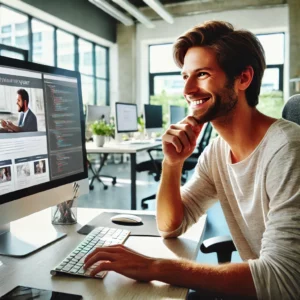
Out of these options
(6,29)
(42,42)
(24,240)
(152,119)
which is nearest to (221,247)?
(24,240)

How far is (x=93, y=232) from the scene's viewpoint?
44.2 inches

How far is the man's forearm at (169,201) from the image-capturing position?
116cm

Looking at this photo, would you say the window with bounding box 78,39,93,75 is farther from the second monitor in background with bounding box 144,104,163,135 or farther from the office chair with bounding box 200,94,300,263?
the office chair with bounding box 200,94,300,263

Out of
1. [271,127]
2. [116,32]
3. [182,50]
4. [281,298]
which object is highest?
[116,32]

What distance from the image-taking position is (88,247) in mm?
994

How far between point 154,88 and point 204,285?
885 centimetres

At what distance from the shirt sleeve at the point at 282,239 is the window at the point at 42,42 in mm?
6398

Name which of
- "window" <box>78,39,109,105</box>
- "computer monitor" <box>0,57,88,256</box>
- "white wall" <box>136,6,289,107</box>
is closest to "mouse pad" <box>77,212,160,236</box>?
"computer monitor" <box>0,57,88,256</box>

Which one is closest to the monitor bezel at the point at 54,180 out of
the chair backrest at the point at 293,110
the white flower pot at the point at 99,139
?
the chair backrest at the point at 293,110

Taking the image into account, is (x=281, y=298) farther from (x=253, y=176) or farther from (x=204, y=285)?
(x=253, y=176)

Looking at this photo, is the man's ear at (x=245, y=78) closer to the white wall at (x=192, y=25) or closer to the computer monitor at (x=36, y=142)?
the computer monitor at (x=36, y=142)

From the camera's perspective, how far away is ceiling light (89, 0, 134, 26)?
6873 millimetres

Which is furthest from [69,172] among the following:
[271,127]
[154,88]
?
[154,88]

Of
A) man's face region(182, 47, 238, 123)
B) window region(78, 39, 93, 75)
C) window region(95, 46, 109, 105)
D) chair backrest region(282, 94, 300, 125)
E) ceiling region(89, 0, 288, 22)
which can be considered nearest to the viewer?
man's face region(182, 47, 238, 123)
